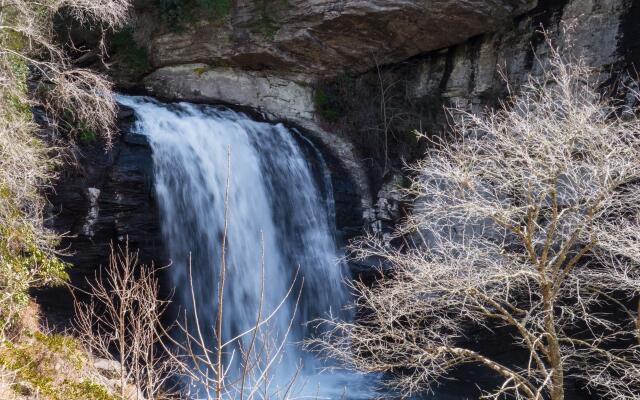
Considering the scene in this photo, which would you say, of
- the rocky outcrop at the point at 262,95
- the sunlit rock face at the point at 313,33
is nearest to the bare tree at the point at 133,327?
the rocky outcrop at the point at 262,95

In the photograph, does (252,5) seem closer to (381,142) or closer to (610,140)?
(381,142)

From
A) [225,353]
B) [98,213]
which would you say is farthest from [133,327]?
[98,213]

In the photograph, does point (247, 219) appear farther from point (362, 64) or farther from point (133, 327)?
point (133, 327)

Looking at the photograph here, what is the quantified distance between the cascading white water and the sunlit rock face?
63.8 inches

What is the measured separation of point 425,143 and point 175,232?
5.71m

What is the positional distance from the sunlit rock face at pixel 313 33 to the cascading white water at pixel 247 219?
162 centimetres

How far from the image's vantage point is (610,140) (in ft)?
19.3

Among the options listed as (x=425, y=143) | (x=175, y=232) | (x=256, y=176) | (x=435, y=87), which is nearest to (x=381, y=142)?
(x=425, y=143)

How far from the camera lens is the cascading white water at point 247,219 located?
907 cm

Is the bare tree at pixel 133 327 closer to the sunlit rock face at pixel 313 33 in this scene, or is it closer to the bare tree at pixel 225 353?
the bare tree at pixel 225 353

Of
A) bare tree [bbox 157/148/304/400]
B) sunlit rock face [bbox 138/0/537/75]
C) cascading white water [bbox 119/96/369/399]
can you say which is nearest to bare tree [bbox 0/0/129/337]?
bare tree [bbox 157/148/304/400]

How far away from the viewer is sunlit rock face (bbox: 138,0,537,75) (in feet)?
37.2

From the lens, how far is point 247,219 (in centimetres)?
991

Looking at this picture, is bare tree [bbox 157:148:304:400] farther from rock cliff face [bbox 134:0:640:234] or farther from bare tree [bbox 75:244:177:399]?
rock cliff face [bbox 134:0:640:234]
